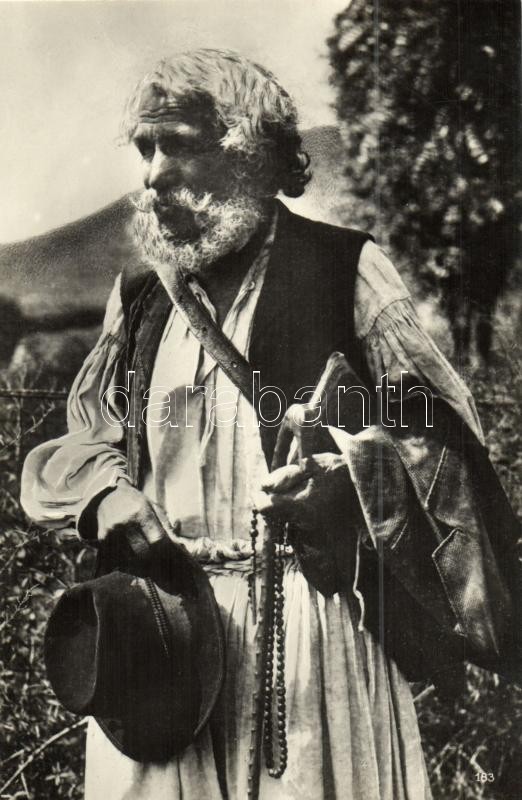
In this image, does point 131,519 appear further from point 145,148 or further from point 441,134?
point 441,134

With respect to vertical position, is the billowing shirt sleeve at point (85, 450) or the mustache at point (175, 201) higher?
the mustache at point (175, 201)

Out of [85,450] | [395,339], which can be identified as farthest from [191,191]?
[85,450]

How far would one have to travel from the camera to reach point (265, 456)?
13.9 ft

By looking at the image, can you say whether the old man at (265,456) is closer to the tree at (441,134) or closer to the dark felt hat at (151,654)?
the dark felt hat at (151,654)

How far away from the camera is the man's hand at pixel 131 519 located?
4.26 meters

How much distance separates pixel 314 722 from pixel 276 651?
294 millimetres

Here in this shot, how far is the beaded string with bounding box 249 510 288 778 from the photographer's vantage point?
13.5 ft

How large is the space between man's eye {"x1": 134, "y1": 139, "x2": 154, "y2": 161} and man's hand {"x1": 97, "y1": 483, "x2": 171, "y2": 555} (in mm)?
1322

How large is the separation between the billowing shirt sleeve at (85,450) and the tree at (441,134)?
3.77 ft

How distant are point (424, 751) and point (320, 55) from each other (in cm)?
278

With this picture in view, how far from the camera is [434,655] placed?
4.26m

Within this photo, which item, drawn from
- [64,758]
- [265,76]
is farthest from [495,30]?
[64,758]

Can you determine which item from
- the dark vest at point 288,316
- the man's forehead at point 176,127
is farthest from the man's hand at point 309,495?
the man's forehead at point 176,127

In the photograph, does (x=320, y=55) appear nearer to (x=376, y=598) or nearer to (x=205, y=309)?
(x=205, y=309)
